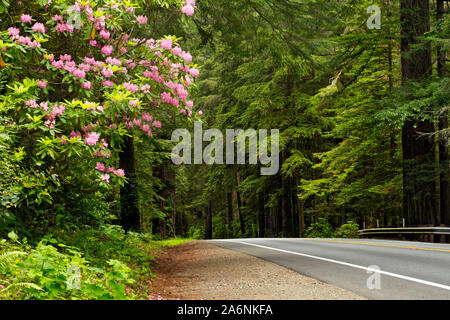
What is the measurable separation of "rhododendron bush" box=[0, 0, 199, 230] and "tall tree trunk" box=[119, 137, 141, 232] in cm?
529

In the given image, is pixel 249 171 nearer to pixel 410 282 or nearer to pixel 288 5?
pixel 288 5

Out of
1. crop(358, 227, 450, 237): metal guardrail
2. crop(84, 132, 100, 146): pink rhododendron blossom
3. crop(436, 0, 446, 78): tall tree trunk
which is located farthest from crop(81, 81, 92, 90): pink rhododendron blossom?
crop(436, 0, 446, 78): tall tree trunk

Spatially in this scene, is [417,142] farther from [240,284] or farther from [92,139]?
[92,139]

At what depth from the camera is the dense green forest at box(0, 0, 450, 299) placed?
A: 21.7ft

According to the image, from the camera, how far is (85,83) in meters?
7.00

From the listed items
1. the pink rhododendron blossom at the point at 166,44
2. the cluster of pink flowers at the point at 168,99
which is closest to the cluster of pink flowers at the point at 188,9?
the pink rhododendron blossom at the point at 166,44

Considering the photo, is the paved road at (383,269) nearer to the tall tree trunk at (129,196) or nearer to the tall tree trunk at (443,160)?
the tall tree trunk at (129,196)

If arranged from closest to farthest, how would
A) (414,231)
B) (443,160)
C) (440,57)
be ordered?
(414,231) < (443,160) < (440,57)

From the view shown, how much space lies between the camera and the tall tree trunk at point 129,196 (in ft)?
45.7

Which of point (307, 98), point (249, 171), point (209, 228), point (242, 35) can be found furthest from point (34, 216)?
point (209, 228)

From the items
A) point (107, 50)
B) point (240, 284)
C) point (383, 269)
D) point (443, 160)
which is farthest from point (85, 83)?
point (443, 160)

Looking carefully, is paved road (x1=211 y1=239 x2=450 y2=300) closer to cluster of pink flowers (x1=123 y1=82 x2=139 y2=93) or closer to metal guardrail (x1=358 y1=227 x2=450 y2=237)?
metal guardrail (x1=358 y1=227 x2=450 y2=237)

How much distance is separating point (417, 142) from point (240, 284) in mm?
11812

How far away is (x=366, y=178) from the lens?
21.3m
